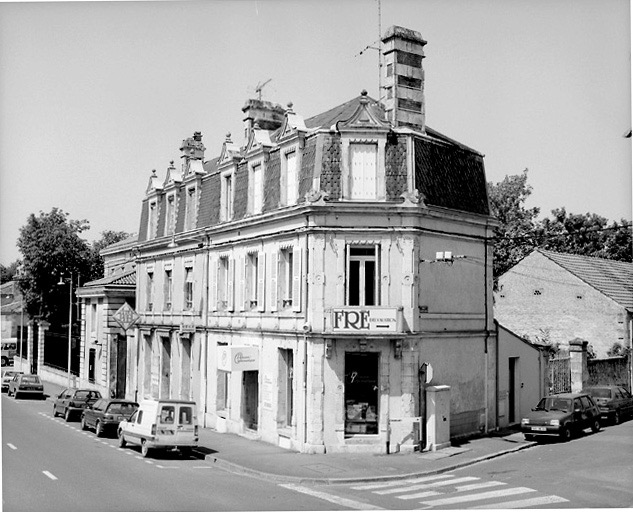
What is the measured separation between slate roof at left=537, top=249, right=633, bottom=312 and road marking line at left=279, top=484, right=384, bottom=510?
25.7 meters

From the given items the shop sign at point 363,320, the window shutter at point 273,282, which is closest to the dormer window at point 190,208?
the window shutter at point 273,282

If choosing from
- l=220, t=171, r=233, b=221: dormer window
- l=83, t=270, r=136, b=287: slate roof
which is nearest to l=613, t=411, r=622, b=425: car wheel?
l=220, t=171, r=233, b=221: dormer window

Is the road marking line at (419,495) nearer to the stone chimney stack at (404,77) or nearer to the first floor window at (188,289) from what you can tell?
the stone chimney stack at (404,77)

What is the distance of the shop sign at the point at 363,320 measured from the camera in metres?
25.1

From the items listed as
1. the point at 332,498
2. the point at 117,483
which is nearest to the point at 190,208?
Result: the point at 117,483

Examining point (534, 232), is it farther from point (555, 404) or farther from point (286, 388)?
point (286, 388)

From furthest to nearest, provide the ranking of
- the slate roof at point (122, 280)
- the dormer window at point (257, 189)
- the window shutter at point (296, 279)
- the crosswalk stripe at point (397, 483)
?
the slate roof at point (122, 280)
the dormer window at point (257, 189)
the window shutter at point (296, 279)
the crosswalk stripe at point (397, 483)

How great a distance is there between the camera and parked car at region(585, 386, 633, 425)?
102 feet

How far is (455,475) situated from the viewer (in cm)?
2217

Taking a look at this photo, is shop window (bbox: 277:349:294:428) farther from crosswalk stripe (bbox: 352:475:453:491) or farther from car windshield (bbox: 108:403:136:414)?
crosswalk stripe (bbox: 352:475:453:491)

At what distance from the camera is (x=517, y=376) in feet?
105

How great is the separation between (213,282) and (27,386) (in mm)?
21601

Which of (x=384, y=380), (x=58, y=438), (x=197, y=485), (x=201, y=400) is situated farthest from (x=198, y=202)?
(x=197, y=485)

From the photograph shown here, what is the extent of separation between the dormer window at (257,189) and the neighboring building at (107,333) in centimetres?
1588
